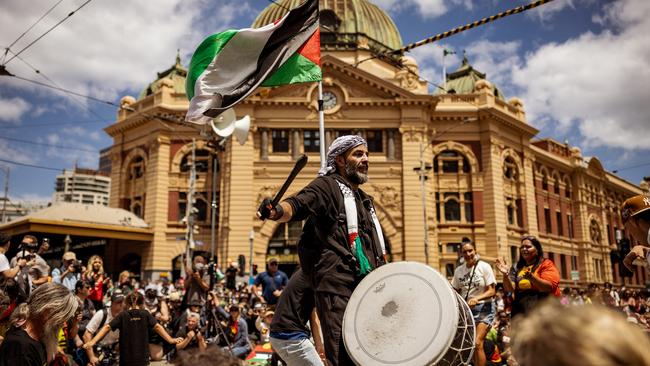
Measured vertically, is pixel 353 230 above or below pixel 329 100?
below

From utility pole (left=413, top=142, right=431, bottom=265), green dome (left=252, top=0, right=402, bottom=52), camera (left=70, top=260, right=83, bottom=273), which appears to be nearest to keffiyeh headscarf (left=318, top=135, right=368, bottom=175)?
camera (left=70, top=260, right=83, bottom=273)

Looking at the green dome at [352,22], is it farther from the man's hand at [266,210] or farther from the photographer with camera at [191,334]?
the man's hand at [266,210]

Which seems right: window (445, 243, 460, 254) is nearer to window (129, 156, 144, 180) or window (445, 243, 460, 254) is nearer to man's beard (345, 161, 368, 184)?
window (129, 156, 144, 180)

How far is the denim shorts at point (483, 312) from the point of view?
7.89 meters

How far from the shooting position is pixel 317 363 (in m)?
4.26

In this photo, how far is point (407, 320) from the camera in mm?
3309

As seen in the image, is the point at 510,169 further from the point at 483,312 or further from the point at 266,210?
the point at 266,210

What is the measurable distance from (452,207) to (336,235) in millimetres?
32855

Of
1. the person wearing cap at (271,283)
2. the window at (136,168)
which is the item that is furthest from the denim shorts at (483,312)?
the window at (136,168)

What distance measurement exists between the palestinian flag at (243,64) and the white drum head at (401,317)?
4.21 m

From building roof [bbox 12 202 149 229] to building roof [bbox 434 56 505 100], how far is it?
25.4m

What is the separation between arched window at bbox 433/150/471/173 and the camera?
3572 cm

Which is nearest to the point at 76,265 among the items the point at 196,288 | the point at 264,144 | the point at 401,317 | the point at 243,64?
the point at 196,288

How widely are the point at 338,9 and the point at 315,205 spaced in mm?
39456
